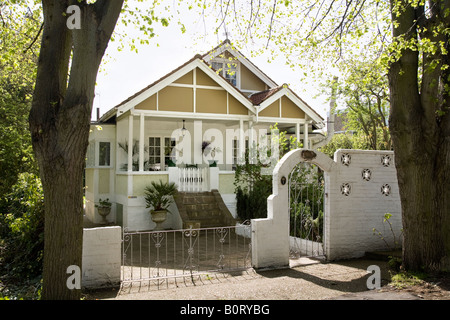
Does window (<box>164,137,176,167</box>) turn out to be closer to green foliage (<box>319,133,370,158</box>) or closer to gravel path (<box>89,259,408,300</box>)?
gravel path (<box>89,259,408,300</box>)

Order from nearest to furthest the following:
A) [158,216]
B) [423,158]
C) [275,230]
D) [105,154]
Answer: [423,158], [275,230], [158,216], [105,154]

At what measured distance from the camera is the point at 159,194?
13.0m

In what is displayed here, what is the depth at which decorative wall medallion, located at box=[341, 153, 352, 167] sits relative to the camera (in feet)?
28.1

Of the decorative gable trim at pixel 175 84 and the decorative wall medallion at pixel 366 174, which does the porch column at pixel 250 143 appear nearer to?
the decorative gable trim at pixel 175 84

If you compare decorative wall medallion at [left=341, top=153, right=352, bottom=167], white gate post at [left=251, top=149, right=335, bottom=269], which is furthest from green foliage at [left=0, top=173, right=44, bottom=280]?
decorative wall medallion at [left=341, top=153, right=352, bottom=167]

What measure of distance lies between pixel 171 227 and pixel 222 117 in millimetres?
4627

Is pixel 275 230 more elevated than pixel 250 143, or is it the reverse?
pixel 250 143

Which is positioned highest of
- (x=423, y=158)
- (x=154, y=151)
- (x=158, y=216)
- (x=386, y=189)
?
(x=154, y=151)

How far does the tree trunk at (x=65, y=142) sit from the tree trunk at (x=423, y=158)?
518 cm

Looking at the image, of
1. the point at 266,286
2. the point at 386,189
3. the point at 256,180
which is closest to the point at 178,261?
the point at 266,286

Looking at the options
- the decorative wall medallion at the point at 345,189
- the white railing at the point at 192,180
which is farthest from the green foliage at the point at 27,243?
the decorative wall medallion at the point at 345,189

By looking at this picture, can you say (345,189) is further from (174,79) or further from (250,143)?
(174,79)

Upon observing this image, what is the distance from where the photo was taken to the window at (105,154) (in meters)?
15.6

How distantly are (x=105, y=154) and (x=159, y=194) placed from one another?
13.2 feet
